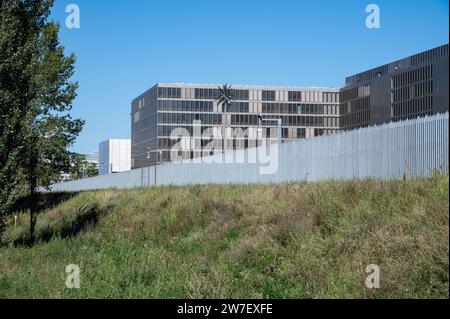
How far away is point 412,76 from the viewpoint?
103 metres

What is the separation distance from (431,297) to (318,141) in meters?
26.2

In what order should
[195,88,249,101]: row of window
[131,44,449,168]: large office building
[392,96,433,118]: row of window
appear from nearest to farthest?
[392,96,433,118]: row of window, [131,44,449,168]: large office building, [195,88,249,101]: row of window

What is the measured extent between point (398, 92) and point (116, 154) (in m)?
72.2

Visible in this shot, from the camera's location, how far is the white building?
505 feet

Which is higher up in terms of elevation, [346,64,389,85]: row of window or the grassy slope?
[346,64,389,85]: row of window

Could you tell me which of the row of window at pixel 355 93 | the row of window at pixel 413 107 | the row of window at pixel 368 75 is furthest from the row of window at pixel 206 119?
the row of window at pixel 413 107

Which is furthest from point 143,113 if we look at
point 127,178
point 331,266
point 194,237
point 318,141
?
point 331,266

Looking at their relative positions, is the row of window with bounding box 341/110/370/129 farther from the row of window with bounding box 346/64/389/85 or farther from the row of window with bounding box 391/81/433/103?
the row of window with bounding box 391/81/433/103

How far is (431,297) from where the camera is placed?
973cm

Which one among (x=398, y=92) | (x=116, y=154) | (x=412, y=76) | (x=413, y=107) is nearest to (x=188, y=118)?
(x=116, y=154)

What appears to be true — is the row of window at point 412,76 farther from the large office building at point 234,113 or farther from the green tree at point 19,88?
the green tree at point 19,88

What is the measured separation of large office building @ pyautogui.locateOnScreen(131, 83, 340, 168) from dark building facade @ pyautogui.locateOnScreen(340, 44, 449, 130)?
11.2 m

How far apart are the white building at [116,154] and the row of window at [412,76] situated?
70.2 m

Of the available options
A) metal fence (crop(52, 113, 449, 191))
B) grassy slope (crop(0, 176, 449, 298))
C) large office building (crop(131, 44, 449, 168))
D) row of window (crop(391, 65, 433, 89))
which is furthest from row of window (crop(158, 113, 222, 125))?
grassy slope (crop(0, 176, 449, 298))
